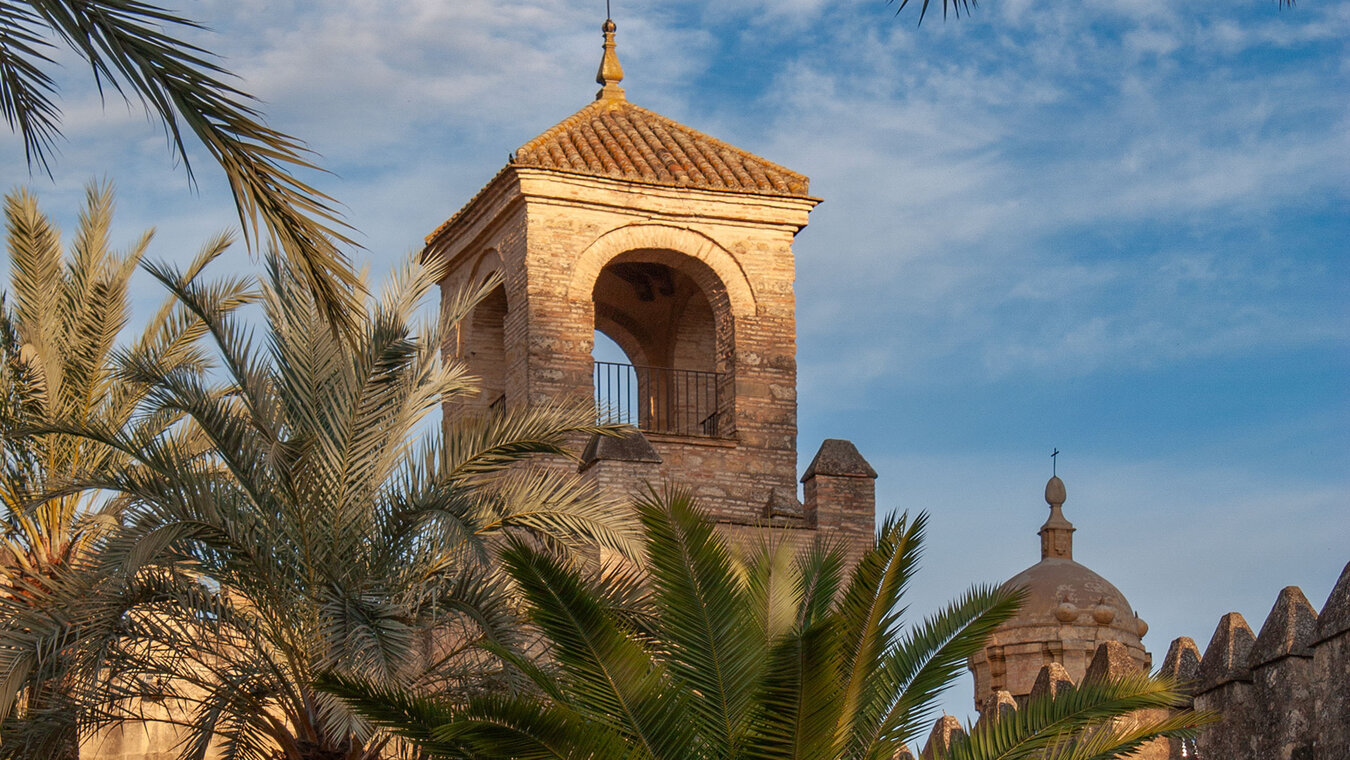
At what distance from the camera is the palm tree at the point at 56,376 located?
13281 mm

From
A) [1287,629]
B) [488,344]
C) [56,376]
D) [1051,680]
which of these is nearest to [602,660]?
[1051,680]

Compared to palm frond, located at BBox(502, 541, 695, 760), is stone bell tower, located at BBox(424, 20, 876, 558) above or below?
above

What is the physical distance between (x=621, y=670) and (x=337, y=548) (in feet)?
13.1

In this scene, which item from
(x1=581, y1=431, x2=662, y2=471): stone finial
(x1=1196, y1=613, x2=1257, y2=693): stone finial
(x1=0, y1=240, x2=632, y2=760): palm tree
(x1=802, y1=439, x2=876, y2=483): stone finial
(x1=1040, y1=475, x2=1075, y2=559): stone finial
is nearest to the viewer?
(x1=1196, y1=613, x2=1257, y2=693): stone finial

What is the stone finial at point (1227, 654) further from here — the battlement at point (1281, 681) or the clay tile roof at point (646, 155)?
the clay tile roof at point (646, 155)

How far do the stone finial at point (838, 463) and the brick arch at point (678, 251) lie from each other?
1.64 metres

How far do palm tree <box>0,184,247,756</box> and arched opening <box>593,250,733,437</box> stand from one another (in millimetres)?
6795

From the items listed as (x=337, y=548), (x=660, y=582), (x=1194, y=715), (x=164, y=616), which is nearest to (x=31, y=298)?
(x=164, y=616)

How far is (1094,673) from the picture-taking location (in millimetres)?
9703

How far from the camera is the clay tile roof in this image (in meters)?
19.6

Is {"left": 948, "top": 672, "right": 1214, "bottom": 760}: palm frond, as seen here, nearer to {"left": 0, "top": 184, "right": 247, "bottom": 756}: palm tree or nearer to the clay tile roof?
{"left": 0, "top": 184, "right": 247, "bottom": 756}: palm tree

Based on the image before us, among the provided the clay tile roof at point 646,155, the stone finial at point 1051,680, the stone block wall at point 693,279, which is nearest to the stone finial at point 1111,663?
the stone finial at point 1051,680

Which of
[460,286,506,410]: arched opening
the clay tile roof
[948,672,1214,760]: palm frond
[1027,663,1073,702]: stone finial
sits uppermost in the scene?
the clay tile roof

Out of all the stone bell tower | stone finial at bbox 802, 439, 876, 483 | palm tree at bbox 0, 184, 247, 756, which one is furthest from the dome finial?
palm tree at bbox 0, 184, 247, 756
